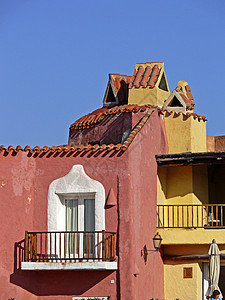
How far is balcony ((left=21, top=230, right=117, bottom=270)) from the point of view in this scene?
22734 mm

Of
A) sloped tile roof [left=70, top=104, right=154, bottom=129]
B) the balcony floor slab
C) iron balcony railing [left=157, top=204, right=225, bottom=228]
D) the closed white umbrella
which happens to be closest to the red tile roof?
sloped tile roof [left=70, top=104, right=154, bottom=129]

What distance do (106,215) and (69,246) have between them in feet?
5.09

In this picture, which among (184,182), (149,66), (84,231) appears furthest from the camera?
(149,66)

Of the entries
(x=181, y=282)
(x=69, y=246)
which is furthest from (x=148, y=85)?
(x=69, y=246)

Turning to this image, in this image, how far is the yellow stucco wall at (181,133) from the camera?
90.8ft

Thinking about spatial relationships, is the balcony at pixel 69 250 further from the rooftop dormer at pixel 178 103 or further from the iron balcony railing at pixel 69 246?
the rooftop dormer at pixel 178 103

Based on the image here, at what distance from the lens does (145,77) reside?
100 ft

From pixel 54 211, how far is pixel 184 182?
568cm

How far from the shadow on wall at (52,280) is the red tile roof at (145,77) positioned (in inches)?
382

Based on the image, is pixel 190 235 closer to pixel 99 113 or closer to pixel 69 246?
pixel 69 246

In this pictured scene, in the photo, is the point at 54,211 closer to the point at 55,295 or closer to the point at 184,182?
the point at 55,295

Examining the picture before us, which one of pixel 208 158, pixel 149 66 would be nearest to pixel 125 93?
pixel 149 66

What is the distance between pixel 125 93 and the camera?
3133 cm

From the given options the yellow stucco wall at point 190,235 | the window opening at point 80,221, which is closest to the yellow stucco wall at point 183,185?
the yellow stucco wall at point 190,235
